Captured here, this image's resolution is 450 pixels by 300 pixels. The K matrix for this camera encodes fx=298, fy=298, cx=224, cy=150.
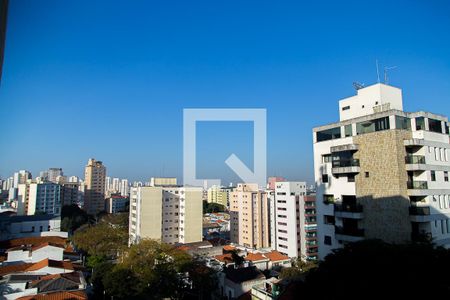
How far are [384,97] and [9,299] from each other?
1374 cm

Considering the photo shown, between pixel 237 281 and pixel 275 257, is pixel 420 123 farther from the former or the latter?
pixel 275 257

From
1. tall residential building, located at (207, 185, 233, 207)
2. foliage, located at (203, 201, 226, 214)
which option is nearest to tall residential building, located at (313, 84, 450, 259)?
foliage, located at (203, 201, 226, 214)

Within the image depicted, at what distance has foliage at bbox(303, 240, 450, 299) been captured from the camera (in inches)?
171

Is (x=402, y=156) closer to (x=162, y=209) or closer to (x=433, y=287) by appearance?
(x=433, y=287)

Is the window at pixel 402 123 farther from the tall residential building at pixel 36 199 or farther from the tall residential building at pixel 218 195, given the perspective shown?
the tall residential building at pixel 218 195

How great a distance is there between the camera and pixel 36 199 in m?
35.3

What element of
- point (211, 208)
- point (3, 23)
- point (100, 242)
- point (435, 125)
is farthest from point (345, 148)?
point (211, 208)

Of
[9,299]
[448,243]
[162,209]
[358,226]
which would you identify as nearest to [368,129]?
[358,226]

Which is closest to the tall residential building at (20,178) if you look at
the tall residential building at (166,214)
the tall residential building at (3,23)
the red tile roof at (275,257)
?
the tall residential building at (166,214)

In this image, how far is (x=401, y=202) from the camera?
8.24 metres

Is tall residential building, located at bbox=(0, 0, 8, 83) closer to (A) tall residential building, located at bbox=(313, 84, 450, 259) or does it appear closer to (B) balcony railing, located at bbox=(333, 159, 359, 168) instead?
(A) tall residential building, located at bbox=(313, 84, 450, 259)

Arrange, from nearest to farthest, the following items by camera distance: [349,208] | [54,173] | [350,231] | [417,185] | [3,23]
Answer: [3,23]
[417,185]
[350,231]
[349,208]
[54,173]

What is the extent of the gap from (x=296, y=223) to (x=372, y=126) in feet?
43.1

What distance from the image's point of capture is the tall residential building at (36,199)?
35344 mm
